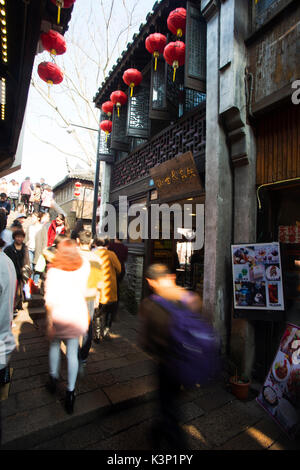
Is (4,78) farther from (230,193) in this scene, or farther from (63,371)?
(63,371)

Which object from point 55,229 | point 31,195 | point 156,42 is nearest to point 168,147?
point 156,42

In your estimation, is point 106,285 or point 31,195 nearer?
point 106,285

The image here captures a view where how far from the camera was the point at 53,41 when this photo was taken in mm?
5016

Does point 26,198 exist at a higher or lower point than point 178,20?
lower

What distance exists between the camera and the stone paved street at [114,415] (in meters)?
2.92

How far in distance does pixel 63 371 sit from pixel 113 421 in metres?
1.39

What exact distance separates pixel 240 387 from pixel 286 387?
30.8 inches

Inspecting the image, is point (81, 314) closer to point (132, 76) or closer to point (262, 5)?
point (262, 5)

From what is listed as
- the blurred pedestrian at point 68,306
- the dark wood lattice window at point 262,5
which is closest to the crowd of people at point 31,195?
the blurred pedestrian at point 68,306

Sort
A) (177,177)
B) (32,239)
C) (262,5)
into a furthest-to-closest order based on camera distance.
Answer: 1. (32,239)
2. (177,177)
3. (262,5)

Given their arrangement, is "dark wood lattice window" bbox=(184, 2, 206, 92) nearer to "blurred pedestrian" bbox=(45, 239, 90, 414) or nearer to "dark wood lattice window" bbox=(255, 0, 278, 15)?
"dark wood lattice window" bbox=(255, 0, 278, 15)

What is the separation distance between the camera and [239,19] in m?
4.86

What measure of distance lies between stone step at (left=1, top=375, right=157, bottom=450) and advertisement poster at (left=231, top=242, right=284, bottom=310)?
219 centimetres

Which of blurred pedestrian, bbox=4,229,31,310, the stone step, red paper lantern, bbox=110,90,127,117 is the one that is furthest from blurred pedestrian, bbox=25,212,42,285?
the stone step
